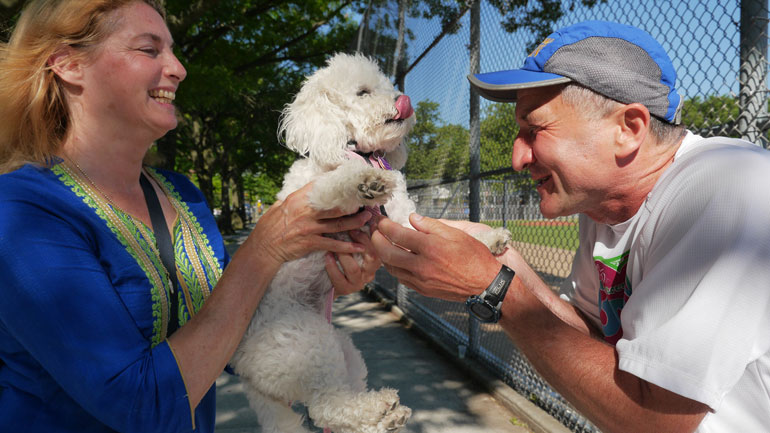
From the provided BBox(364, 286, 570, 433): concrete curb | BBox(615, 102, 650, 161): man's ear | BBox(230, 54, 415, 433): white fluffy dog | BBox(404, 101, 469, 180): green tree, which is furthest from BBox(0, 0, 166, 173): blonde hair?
BBox(364, 286, 570, 433): concrete curb

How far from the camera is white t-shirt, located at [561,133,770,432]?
108 cm

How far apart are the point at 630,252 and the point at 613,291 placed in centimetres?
21

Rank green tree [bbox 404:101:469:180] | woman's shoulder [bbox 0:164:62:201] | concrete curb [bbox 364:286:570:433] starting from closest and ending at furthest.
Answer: woman's shoulder [bbox 0:164:62:201] < concrete curb [bbox 364:286:570:433] < green tree [bbox 404:101:469:180]

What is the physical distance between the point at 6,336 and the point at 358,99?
1.74 metres

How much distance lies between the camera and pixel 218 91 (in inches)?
349

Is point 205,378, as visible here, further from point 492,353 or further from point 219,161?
point 219,161

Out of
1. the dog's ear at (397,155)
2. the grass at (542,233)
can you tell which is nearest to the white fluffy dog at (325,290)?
the dog's ear at (397,155)

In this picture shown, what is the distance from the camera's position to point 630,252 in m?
1.56

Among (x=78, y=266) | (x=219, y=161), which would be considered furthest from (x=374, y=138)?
(x=219, y=161)

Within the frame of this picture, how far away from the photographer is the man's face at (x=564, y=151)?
1593mm

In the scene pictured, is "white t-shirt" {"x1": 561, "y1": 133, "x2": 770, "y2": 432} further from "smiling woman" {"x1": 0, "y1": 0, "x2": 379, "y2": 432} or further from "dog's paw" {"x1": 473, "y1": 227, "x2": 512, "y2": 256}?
"smiling woman" {"x1": 0, "y1": 0, "x2": 379, "y2": 432}

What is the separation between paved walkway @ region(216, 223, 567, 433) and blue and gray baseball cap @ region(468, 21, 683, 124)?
8.09 ft

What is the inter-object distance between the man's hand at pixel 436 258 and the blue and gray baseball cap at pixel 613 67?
1.94 ft

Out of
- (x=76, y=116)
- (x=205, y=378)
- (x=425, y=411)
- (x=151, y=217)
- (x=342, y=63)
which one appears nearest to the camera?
(x=205, y=378)
